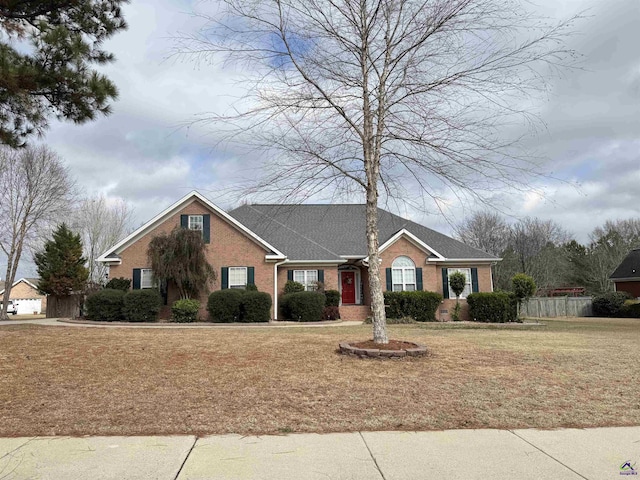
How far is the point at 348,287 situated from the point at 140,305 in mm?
10764

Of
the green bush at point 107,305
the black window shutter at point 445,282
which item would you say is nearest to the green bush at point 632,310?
the black window shutter at point 445,282

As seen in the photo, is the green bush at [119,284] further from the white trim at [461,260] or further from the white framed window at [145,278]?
the white trim at [461,260]

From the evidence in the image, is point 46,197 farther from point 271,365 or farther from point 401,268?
point 271,365

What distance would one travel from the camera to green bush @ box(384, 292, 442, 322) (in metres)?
22.2

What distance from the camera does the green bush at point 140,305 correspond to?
1922 cm

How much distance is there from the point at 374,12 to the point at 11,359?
999 cm

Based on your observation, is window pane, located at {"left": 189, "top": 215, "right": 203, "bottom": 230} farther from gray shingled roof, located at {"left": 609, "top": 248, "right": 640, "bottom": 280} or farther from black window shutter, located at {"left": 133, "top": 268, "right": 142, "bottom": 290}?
gray shingled roof, located at {"left": 609, "top": 248, "right": 640, "bottom": 280}

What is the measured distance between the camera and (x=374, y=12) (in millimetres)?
9508

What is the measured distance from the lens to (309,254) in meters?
23.2

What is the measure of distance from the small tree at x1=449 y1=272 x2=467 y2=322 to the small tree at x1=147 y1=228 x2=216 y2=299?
12.1 metres

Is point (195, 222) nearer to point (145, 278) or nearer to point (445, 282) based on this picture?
point (145, 278)

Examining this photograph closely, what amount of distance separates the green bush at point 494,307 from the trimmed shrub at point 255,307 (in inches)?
412

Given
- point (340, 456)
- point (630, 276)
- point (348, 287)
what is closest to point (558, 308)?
point (630, 276)

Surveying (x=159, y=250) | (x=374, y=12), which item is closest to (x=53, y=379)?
(x=374, y=12)
